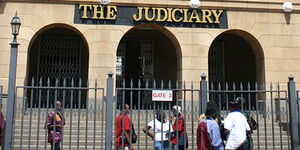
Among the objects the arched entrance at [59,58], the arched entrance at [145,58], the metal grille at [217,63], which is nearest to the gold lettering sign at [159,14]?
the arched entrance at [59,58]

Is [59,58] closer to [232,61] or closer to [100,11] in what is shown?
[100,11]

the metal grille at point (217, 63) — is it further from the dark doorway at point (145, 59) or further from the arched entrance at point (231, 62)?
the dark doorway at point (145, 59)

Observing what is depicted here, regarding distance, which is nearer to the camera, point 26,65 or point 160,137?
point 160,137

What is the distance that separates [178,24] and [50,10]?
5.65m

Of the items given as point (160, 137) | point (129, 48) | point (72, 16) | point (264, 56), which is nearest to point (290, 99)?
point (160, 137)

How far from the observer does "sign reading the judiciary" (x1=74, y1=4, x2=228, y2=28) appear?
566 inches

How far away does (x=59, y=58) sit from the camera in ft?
55.9

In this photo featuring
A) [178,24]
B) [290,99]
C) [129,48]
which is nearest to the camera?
[290,99]

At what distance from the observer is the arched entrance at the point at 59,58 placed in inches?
666

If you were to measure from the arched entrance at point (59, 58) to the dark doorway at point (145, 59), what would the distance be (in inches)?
80.6

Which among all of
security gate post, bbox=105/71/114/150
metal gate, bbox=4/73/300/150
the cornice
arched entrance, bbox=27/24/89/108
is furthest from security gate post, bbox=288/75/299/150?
arched entrance, bbox=27/24/89/108

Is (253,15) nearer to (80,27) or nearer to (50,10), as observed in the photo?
(80,27)

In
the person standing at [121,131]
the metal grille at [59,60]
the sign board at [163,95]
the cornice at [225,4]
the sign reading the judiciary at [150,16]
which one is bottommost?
the person standing at [121,131]

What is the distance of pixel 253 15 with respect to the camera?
15.3 metres
